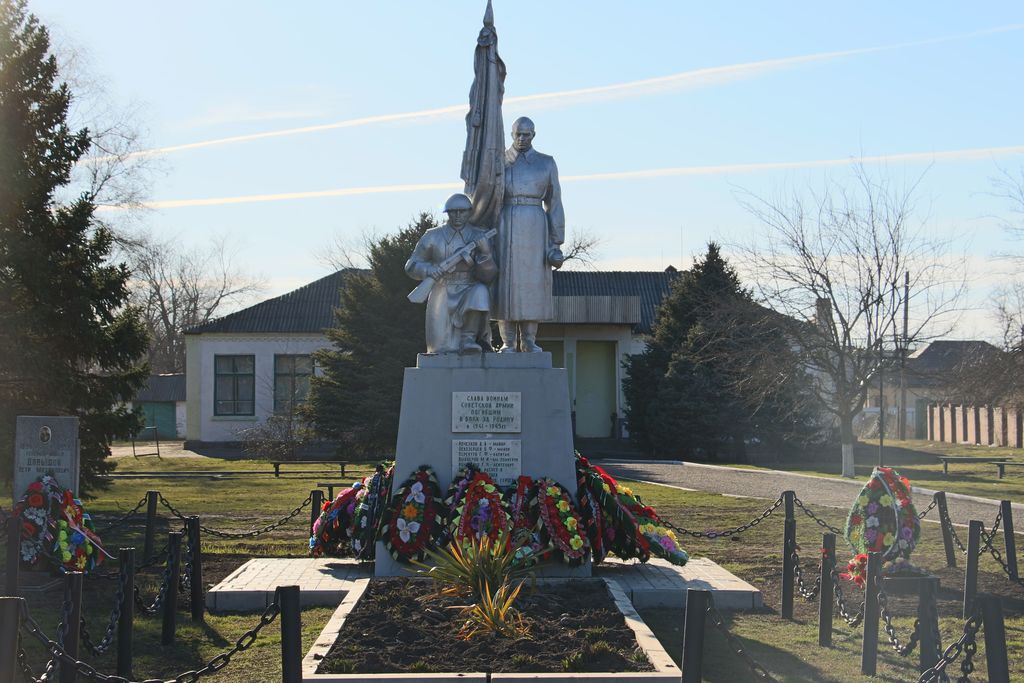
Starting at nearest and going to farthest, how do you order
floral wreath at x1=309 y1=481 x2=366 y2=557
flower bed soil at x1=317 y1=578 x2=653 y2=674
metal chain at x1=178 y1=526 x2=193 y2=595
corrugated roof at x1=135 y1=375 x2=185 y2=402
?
flower bed soil at x1=317 y1=578 x2=653 y2=674, metal chain at x1=178 y1=526 x2=193 y2=595, floral wreath at x1=309 y1=481 x2=366 y2=557, corrugated roof at x1=135 y1=375 x2=185 y2=402

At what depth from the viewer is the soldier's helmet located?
11.1 m

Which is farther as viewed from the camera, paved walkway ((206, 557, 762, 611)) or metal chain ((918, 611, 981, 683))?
paved walkway ((206, 557, 762, 611))

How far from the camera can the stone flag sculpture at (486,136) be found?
11227mm

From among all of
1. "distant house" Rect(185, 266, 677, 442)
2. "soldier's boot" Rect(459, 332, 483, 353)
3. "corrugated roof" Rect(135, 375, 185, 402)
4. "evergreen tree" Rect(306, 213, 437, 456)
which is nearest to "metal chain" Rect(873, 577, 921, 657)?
"soldier's boot" Rect(459, 332, 483, 353)

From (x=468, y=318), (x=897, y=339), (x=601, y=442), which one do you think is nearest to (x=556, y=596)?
(x=468, y=318)

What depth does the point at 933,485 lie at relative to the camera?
72.4 ft

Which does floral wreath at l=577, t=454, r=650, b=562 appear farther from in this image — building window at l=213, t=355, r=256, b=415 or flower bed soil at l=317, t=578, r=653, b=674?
building window at l=213, t=355, r=256, b=415

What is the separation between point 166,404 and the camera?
54.4 m

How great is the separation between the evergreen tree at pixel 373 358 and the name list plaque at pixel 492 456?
21551 millimetres

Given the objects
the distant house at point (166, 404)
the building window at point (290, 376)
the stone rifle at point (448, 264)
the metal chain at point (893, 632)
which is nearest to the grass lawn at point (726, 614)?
the metal chain at point (893, 632)

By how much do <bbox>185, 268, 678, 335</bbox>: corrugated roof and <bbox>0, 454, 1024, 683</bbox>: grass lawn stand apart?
22818 millimetres

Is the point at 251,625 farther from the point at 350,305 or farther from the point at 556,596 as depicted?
the point at 350,305

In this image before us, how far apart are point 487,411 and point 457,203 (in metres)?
1.91

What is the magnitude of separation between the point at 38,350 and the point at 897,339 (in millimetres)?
17480
